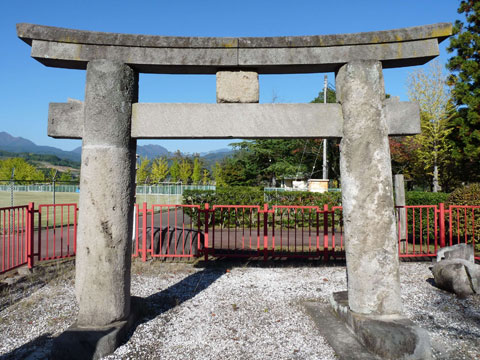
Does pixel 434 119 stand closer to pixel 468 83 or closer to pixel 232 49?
pixel 468 83

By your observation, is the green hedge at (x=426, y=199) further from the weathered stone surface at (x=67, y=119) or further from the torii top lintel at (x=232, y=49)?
the weathered stone surface at (x=67, y=119)

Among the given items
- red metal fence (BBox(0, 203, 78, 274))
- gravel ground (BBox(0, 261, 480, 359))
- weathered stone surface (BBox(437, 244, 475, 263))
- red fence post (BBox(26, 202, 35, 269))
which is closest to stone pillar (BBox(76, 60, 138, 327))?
gravel ground (BBox(0, 261, 480, 359))

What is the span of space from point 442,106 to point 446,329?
20822 mm

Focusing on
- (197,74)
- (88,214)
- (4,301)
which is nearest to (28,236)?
(4,301)

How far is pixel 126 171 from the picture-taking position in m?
3.37

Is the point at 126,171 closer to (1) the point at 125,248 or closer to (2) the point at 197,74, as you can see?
(1) the point at 125,248

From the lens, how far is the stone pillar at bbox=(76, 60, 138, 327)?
3.21 meters

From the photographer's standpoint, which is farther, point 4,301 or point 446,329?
point 4,301

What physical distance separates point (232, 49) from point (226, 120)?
0.88 metres

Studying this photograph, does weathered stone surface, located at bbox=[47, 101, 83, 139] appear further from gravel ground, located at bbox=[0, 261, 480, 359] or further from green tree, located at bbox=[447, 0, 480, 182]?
green tree, located at bbox=[447, 0, 480, 182]

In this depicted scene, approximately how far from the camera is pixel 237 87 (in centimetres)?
359

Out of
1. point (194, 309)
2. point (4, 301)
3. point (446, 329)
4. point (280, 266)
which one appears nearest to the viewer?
point (446, 329)

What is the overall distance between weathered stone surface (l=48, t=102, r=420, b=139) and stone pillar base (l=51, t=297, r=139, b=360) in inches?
84.5

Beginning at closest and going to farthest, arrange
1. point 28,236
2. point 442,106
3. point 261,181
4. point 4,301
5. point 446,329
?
point 446,329 < point 4,301 < point 28,236 < point 442,106 < point 261,181
